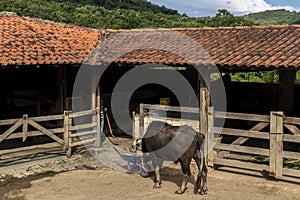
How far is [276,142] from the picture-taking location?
7.82 m

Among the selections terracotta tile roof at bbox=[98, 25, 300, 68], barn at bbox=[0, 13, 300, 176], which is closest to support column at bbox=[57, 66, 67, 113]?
barn at bbox=[0, 13, 300, 176]

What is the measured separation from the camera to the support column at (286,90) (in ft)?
46.9

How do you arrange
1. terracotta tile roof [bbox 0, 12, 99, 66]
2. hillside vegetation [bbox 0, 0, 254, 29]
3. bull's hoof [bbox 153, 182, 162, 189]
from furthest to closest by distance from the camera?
1. hillside vegetation [bbox 0, 0, 254, 29]
2. terracotta tile roof [bbox 0, 12, 99, 66]
3. bull's hoof [bbox 153, 182, 162, 189]

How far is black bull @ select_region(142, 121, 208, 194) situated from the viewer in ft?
23.7

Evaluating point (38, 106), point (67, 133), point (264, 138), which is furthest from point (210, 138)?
point (38, 106)

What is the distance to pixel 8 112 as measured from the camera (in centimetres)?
1318

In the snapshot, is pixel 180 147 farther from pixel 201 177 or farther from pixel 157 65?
pixel 157 65

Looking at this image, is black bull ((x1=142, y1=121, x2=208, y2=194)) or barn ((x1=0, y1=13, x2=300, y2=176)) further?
barn ((x1=0, y1=13, x2=300, y2=176))

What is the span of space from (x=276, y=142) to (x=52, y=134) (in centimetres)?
531

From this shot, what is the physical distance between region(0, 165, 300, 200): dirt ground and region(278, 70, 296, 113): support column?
6636 mm

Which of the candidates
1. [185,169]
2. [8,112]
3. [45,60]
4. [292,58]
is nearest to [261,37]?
[292,58]

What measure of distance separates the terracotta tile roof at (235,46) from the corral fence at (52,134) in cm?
208

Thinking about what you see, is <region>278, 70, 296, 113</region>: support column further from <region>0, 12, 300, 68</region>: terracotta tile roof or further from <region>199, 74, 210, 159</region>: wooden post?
<region>199, 74, 210, 159</region>: wooden post

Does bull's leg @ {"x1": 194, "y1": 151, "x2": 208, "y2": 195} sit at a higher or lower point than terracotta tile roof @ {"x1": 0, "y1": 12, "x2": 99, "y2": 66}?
lower
